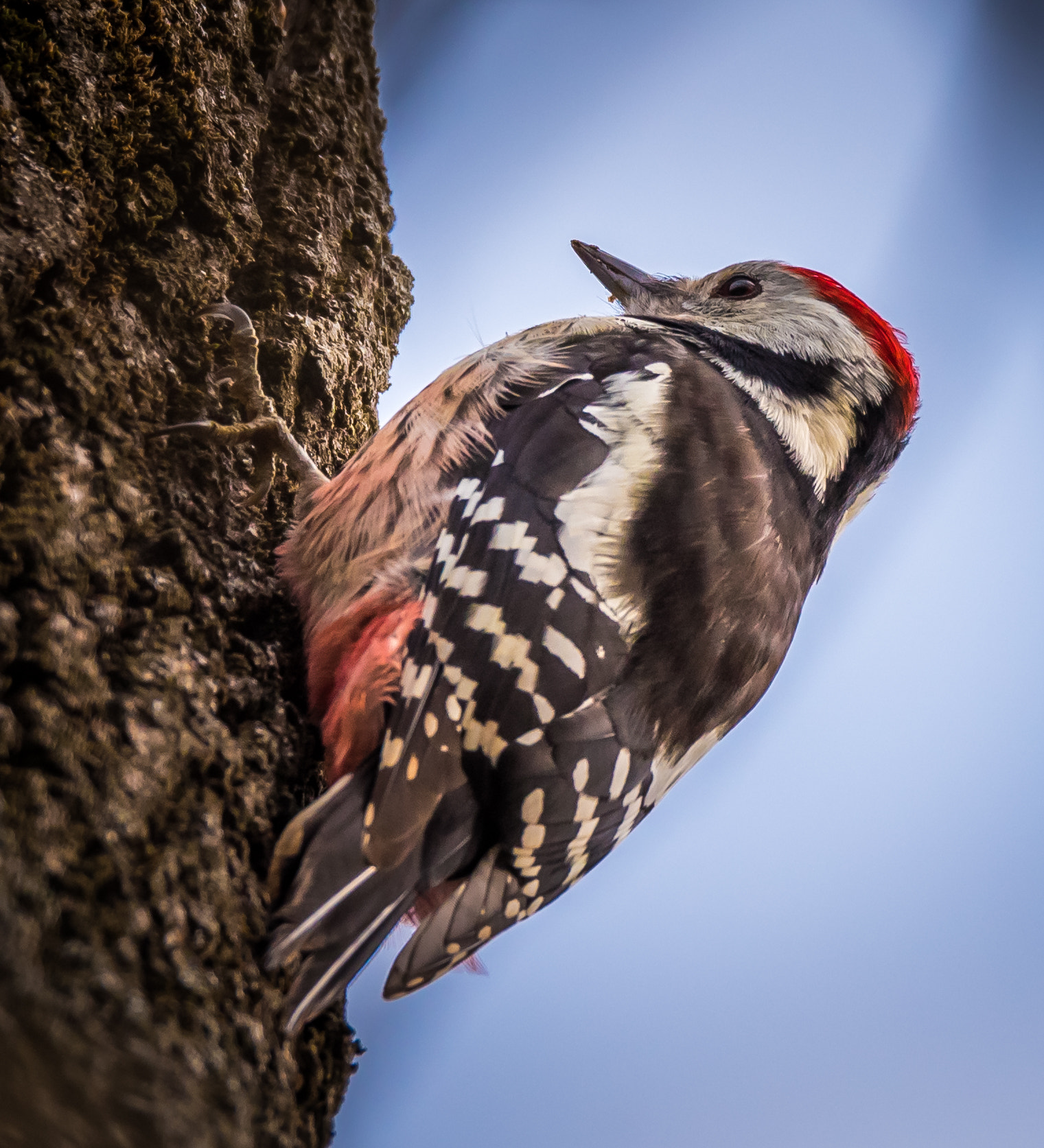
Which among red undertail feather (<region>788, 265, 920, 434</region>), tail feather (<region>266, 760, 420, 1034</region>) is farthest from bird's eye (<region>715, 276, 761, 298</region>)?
tail feather (<region>266, 760, 420, 1034</region>)

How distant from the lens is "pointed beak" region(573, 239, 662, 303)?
217cm

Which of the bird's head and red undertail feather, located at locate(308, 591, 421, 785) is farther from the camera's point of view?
the bird's head

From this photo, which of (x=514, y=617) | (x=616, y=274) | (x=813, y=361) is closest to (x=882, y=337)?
(x=813, y=361)

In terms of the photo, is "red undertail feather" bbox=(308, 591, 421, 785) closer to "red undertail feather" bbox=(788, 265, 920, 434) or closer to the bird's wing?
the bird's wing

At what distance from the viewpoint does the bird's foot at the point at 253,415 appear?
125 centimetres

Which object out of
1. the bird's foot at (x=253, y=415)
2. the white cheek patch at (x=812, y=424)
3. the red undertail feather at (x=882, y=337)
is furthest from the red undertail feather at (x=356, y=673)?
the red undertail feather at (x=882, y=337)

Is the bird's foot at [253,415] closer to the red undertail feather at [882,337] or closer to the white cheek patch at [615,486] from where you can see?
the white cheek patch at [615,486]

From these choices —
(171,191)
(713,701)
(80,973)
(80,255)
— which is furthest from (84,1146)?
(171,191)

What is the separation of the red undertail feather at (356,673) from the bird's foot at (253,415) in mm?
234

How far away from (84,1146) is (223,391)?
3.09 ft

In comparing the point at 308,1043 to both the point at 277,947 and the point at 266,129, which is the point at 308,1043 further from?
the point at 266,129

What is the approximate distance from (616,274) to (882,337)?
66 cm

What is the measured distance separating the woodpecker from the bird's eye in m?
0.49

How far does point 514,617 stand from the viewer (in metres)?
1.09
